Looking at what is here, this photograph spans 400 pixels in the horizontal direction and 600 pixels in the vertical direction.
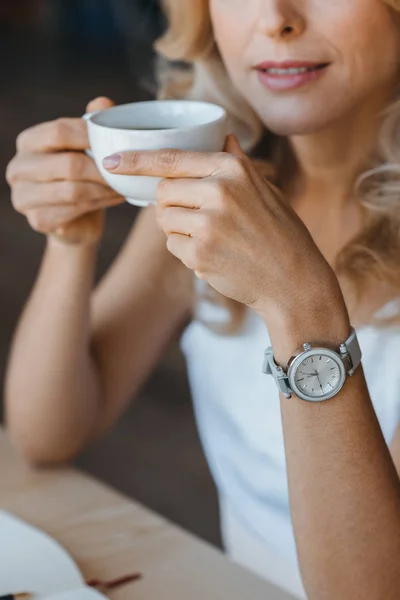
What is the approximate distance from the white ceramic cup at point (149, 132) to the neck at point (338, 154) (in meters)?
0.36

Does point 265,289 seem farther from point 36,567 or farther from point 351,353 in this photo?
point 36,567

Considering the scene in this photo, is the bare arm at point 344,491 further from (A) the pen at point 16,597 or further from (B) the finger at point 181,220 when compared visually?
(A) the pen at point 16,597

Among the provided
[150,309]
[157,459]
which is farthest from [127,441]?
[150,309]

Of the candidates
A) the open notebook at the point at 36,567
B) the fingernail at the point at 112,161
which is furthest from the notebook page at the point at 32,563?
the fingernail at the point at 112,161

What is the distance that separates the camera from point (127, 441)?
9.10 feet

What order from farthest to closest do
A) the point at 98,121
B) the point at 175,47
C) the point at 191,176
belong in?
the point at 175,47
the point at 98,121
the point at 191,176

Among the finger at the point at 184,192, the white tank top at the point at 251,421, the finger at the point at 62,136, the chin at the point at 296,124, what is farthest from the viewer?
the white tank top at the point at 251,421

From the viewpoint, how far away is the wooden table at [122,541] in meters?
0.99

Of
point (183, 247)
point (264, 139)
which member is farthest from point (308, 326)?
point (264, 139)

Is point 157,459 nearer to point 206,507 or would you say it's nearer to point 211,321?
point 206,507

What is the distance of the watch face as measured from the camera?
942 mm

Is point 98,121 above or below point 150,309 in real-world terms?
above

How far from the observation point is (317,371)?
93 centimetres

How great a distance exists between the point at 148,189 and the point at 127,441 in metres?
1.90
